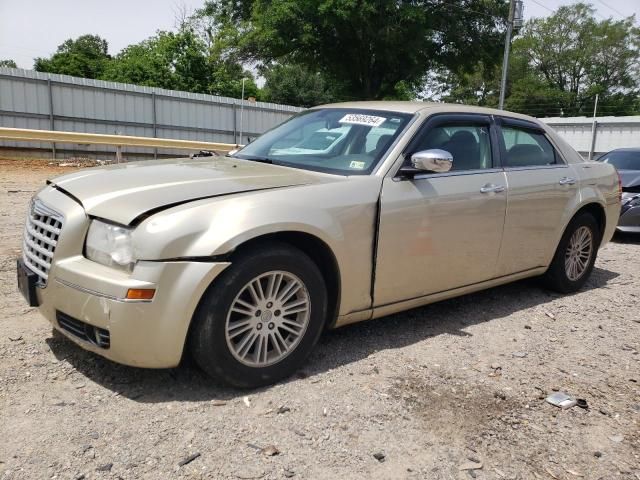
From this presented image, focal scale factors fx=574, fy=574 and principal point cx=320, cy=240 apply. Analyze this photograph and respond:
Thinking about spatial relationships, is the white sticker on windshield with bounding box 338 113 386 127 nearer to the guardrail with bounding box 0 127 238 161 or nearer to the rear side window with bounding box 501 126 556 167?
the rear side window with bounding box 501 126 556 167

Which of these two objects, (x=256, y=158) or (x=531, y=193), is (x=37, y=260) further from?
(x=531, y=193)

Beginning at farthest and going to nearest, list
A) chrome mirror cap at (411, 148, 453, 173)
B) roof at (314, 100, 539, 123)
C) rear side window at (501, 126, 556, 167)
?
rear side window at (501, 126, 556, 167)
roof at (314, 100, 539, 123)
chrome mirror cap at (411, 148, 453, 173)

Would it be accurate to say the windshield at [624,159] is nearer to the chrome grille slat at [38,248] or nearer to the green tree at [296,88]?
the chrome grille slat at [38,248]

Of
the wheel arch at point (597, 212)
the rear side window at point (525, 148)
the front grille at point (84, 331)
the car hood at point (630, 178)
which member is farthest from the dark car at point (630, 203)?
the front grille at point (84, 331)

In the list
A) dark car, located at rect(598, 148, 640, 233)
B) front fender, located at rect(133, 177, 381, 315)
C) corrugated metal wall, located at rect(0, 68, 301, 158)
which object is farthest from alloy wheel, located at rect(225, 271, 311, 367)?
corrugated metal wall, located at rect(0, 68, 301, 158)

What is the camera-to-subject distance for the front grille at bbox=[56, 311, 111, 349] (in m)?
2.82

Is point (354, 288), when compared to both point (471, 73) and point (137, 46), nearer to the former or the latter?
point (471, 73)

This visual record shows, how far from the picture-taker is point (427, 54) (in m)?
26.7

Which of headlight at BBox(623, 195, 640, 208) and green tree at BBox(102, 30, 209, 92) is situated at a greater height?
green tree at BBox(102, 30, 209, 92)

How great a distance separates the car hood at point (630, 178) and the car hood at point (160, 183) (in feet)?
22.1

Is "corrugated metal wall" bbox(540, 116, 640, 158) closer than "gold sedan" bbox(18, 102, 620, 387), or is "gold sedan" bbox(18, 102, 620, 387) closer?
"gold sedan" bbox(18, 102, 620, 387)

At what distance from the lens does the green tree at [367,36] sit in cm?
2355

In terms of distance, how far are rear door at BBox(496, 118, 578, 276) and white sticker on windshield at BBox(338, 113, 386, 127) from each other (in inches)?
44.0

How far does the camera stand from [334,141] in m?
4.03
